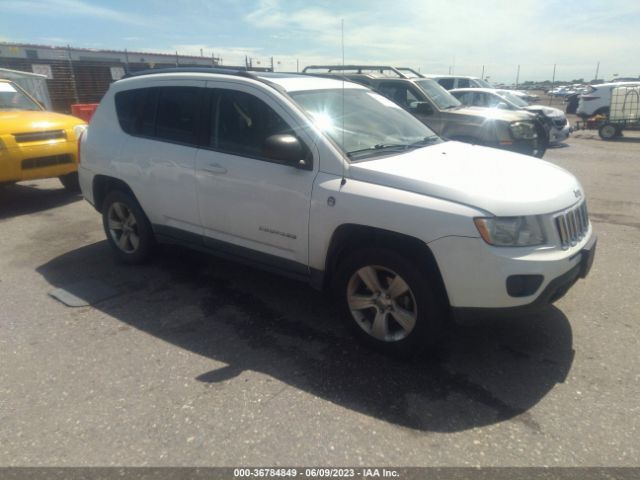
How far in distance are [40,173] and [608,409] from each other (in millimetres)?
7587

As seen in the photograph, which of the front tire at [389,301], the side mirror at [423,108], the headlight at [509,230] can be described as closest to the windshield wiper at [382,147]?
the front tire at [389,301]

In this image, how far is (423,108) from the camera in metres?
8.23

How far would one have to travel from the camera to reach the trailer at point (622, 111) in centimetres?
1544

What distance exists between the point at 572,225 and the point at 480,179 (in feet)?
2.19

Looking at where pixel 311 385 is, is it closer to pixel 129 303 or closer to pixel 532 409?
pixel 532 409

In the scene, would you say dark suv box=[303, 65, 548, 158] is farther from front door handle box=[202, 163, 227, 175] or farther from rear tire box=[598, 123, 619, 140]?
rear tire box=[598, 123, 619, 140]

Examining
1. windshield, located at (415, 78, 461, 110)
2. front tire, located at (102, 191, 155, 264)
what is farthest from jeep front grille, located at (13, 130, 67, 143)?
windshield, located at (415, 78, 461, 110)

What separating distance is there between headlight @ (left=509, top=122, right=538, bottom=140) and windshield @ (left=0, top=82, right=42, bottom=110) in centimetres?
838

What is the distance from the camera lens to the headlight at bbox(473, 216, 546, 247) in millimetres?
2703

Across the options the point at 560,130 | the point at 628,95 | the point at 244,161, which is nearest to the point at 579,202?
the point at 244,161

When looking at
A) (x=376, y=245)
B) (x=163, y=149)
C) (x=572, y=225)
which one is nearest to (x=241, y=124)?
(x=163, y=149)

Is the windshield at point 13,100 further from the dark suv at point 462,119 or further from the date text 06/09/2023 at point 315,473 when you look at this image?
the date text 06/09/2023 at point 315,473

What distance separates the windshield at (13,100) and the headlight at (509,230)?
8.19m

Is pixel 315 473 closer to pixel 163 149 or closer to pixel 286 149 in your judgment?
pixel 286 149
